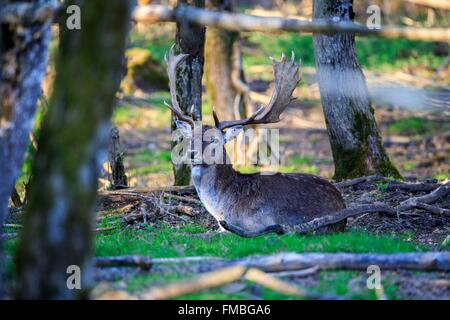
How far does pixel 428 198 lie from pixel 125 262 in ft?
16.6

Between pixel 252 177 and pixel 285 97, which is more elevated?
pixel 285 97

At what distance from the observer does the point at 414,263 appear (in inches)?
275

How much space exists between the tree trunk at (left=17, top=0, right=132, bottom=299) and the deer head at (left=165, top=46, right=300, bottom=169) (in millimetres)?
4444

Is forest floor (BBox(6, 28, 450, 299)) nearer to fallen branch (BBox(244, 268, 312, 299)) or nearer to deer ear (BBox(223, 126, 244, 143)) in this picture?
fallen branch (BBox(244, 268, 312, 299))

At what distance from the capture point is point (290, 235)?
341 inches

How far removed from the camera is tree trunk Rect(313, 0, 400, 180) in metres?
11.3

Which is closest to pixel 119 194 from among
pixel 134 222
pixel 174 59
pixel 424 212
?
pixel 134 222

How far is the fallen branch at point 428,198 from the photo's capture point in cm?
998

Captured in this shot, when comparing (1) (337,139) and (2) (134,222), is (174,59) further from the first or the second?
(1) (337,139)

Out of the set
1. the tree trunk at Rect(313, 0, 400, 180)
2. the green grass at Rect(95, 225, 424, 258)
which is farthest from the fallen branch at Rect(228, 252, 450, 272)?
the tree trunk at Rect(313, 0, 400, 180)

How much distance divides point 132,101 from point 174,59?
33.6ft

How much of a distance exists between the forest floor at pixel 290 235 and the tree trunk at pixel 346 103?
0.63 metres

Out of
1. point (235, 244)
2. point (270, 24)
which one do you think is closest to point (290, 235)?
point (235, 244)
